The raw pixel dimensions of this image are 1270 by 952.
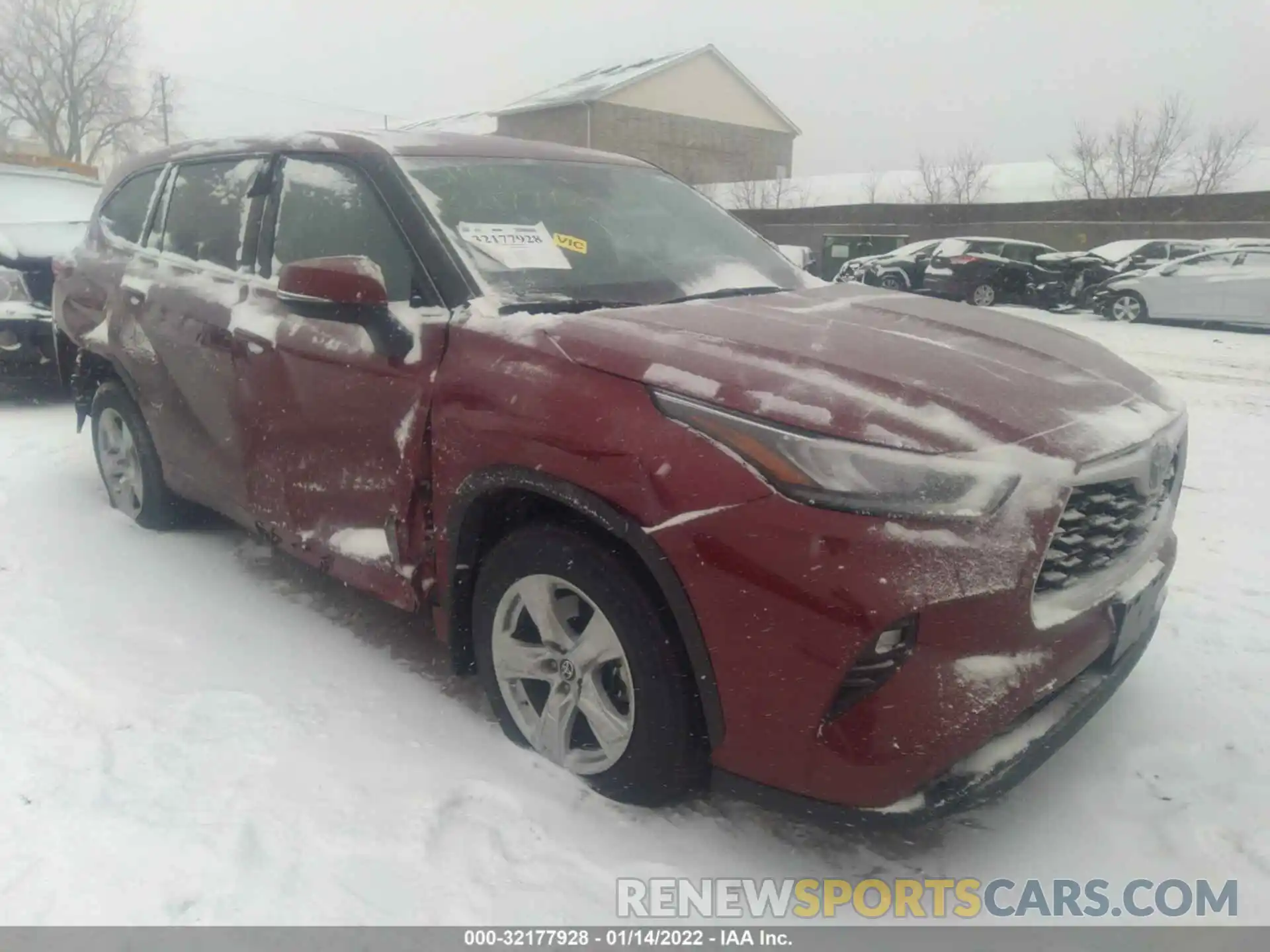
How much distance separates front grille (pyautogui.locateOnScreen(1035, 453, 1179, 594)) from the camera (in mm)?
2051

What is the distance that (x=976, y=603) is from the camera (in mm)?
1900

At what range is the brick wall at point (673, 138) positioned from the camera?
130 feet

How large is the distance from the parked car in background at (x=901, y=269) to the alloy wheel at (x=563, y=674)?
17.2 meters

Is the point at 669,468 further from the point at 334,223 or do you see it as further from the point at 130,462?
the point at 130,462

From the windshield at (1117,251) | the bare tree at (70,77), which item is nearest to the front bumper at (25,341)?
the windshield at (1117,251)

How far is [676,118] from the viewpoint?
42.8 meters

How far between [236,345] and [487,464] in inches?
54.5

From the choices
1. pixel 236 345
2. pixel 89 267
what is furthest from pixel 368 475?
pixel 89 267

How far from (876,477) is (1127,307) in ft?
50.5

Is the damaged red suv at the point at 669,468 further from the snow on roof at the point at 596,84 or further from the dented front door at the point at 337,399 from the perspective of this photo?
the snow on roof at the point at 596,84

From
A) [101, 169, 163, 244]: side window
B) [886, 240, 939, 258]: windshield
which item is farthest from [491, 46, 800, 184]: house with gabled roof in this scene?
[101, 169, 163, 244]: side window

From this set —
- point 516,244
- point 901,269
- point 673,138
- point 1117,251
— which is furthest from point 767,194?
point 516,244

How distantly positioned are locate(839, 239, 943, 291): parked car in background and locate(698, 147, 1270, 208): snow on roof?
15.7 meters

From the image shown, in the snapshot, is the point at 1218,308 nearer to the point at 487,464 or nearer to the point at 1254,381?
the point at 1254,381
